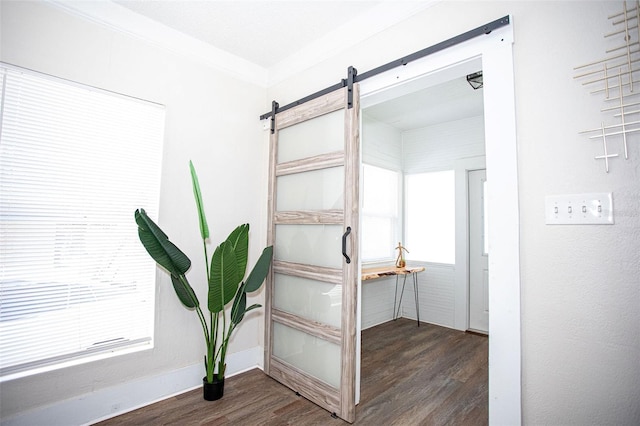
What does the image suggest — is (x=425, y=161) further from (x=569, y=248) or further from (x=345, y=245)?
(x=569, y=248)

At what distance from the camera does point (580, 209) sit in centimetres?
133

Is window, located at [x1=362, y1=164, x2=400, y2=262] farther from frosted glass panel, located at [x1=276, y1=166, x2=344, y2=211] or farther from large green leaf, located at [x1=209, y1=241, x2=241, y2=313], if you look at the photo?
large green leaf, located at [x1=209, y1=241, x2=241, y2=313]

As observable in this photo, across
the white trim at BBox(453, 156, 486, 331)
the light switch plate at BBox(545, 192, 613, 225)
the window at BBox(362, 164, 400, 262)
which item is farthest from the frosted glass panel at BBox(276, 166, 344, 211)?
the white trim at BBox(453, 156, 486, 331)

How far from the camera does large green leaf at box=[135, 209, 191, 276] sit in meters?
2.01

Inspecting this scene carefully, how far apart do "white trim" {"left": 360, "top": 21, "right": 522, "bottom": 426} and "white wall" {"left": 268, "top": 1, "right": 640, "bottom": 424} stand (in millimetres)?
38

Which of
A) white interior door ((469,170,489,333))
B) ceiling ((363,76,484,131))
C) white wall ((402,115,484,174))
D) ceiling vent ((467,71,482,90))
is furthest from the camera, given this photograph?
white wall ((402,115,484,174))

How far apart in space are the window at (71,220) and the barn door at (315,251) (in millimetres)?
Answer: 1013

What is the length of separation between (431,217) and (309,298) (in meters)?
2.90

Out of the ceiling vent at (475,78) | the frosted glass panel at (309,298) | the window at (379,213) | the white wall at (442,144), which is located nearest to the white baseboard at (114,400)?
the frosted glass panel at (309,298)

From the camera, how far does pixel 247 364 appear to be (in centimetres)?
283

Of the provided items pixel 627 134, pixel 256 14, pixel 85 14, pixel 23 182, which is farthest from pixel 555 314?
pixel 85 14

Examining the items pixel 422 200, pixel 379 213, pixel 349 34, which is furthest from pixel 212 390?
pixel 422 200

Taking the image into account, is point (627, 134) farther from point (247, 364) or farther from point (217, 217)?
point (247, 364)

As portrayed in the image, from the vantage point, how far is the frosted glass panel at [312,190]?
228 cm
